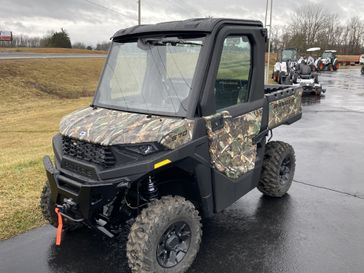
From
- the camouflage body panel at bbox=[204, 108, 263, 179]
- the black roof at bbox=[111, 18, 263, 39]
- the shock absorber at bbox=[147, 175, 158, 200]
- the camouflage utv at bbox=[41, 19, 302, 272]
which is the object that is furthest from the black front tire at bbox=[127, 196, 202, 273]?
the black roof at bbox=[111, 18, 263, 39]

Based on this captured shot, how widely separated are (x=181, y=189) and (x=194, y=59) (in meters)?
1.29

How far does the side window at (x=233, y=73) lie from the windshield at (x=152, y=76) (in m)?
0.37

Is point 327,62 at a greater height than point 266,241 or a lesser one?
greater

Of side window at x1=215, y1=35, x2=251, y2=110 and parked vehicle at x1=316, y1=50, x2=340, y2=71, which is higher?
parked vehicle at x1=316, y1=50, x2=340, y2=71

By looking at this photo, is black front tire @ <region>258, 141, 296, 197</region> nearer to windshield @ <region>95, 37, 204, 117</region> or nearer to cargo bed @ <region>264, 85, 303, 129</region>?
cargo bed @ <region>264, 85, 303, 129</region>

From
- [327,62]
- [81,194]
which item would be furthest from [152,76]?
[327,62]

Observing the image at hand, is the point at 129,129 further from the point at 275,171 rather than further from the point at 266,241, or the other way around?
the point at 275,171

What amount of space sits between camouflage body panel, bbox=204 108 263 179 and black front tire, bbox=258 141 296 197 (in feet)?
2.90

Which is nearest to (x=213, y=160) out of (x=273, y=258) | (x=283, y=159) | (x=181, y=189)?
(x=181, y=189)

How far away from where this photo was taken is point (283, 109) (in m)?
5.27

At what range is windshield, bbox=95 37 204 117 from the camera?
357 cm

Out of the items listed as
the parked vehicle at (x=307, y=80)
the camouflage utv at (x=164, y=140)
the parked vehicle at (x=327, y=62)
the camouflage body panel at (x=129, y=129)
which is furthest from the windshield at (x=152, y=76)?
the parked vehicle at (x=327, y=62)

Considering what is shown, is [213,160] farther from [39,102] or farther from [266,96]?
[39,102]

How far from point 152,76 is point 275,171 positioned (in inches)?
93.4
